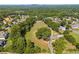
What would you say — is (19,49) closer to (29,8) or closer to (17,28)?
(17,28)

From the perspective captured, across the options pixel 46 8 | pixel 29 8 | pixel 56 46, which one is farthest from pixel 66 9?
pixel 56 46

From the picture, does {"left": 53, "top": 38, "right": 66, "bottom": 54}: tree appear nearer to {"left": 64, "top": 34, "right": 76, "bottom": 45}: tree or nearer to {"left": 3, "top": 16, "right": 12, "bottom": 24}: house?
{"left": 64, "top": 34, "right": 76, "bottom": 45}: tree

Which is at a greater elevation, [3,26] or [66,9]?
[66,9]

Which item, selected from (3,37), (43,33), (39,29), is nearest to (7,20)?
(3,37)

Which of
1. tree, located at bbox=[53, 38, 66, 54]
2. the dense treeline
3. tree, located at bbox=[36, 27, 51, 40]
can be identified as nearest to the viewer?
tree, located at bbox=[53, 38, 66, 54]

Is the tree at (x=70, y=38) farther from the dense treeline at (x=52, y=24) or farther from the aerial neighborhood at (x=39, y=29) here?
the dense treeline at (x=52, y=24)

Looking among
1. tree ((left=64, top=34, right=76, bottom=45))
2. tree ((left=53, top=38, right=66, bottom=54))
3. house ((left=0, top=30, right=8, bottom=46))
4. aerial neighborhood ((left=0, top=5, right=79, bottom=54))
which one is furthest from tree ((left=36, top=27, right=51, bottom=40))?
house ((left=0, top=30, right=8, bottom=46))

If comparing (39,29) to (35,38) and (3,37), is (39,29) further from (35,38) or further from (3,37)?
(3,37)

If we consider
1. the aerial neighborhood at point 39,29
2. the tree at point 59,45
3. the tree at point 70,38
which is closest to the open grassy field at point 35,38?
the aerial neighborhood at point 39,29
